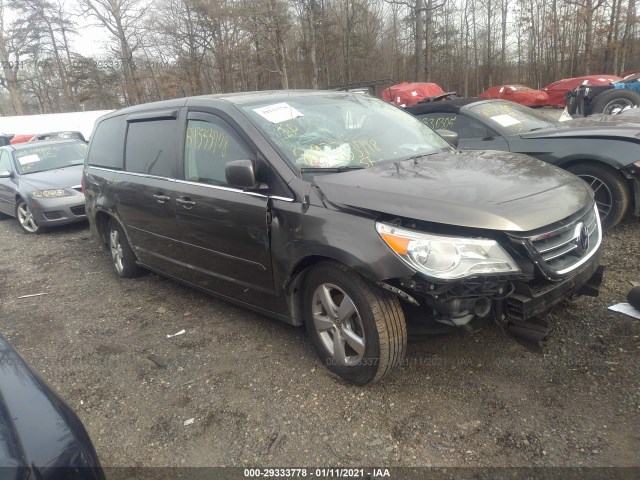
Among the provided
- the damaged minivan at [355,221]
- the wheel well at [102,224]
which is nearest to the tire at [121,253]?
the wheel well at [102,224]

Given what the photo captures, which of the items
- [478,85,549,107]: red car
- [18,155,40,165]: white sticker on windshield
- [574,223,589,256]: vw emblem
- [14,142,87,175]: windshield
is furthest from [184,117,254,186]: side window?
[478,85,549,107]: red car

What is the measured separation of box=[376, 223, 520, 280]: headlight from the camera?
227 cm

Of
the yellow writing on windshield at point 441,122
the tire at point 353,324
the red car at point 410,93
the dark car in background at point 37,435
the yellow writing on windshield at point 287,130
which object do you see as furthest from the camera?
the red car at point 410,93

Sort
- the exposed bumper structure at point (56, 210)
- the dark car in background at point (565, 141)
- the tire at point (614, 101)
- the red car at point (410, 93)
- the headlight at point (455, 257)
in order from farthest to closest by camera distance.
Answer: the red car at point (410, 93), the tire at point (614, 101), the exposed bumper structure at point (56, 210), the dark car in background at point (565, 141), the headlight at point (455, 257)

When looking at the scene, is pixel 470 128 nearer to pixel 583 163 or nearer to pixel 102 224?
pixel 583 163

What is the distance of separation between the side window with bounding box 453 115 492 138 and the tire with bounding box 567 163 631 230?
127 centimetres

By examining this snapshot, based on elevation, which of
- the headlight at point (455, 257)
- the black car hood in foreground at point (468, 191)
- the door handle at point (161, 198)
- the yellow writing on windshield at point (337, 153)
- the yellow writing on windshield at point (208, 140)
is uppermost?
the yellow writing on windshield at point (208, 140)

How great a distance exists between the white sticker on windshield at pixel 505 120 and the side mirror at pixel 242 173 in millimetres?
4069

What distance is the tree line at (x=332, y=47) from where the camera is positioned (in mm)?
25188

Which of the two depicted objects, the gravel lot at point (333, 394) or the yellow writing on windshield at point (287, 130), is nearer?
the gravel lot at point (333, 394)

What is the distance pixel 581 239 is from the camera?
8.63 ft

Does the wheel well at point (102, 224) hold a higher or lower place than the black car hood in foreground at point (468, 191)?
lower

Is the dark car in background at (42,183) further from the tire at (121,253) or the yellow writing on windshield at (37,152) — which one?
the tire at (121,253)

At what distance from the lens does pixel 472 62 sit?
30438 mm
